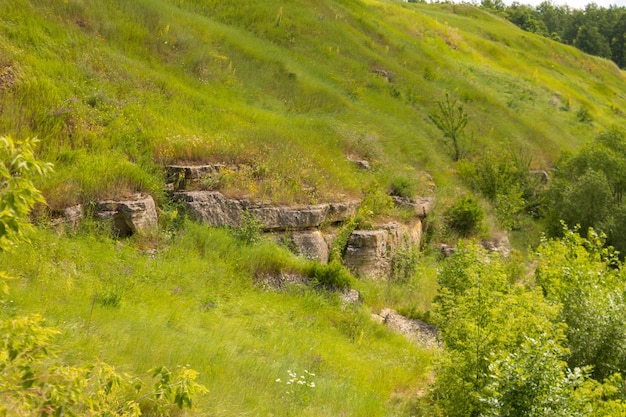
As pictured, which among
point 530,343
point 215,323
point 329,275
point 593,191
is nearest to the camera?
point 530,343

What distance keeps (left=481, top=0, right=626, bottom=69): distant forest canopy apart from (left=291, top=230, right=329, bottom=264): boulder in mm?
78315

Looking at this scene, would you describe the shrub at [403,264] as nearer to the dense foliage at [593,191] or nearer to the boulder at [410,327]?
the boulder at [410,327]

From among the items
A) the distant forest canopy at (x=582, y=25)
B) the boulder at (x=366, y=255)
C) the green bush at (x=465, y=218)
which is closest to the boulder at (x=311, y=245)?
the boulder at (x=366, y=255)

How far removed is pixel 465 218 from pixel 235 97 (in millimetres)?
→ 6916

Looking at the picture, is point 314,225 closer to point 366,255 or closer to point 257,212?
point 366,255

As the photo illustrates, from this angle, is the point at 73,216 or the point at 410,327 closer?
the point at 73,216

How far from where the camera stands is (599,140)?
A: 2180 cm

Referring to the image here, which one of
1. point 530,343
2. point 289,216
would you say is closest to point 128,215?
point 289,216

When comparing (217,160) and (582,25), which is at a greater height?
(582,25)

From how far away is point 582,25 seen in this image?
90.2 meters

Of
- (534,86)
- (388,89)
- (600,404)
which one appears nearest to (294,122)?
(388,89)

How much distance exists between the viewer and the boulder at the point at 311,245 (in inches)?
400

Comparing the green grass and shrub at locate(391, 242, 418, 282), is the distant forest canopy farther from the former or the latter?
the green grass

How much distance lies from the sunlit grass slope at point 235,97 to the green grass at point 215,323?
1469 millimetres
